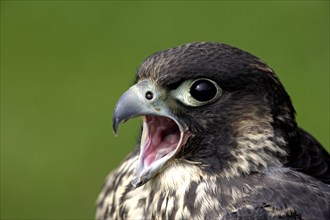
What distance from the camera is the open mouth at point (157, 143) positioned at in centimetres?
381

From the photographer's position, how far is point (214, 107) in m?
3.82

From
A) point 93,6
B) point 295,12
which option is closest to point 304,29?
point 295,12

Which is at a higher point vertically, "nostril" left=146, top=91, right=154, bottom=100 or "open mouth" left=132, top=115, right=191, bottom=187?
"nostril" left=146, top=91, right=154, bottom=100

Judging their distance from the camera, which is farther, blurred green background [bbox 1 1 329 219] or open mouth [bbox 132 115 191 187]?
blurred green background [bbox 1 1 329 219]

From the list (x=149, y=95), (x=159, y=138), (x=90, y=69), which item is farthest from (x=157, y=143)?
(x=90, y=69)

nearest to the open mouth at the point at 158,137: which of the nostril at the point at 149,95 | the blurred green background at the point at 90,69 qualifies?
the nostril at the point at 149,95

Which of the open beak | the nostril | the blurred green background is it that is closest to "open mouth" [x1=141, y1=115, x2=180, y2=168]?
the open beak

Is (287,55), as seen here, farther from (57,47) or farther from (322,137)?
(57,47)

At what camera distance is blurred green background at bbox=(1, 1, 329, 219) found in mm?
7465

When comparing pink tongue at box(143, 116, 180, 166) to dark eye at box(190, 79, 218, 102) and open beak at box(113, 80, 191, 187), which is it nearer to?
open beak at box(113, 80, 191, 187)

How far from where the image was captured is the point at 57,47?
Result: 8.58 metres

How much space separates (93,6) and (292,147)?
17.0 ft

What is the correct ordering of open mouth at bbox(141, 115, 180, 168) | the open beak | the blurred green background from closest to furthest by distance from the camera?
the open beak < open mouth at bbox(141, 115, 180, 168) < the blurred green background

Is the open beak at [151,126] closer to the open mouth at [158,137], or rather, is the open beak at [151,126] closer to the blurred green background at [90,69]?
the open mouth at [158,137]
